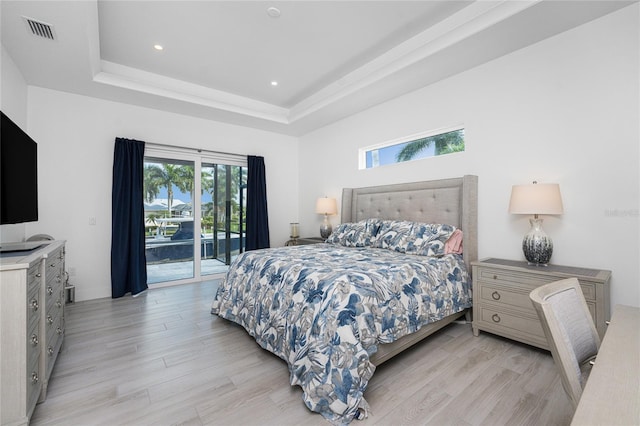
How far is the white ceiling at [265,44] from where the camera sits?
232 cm

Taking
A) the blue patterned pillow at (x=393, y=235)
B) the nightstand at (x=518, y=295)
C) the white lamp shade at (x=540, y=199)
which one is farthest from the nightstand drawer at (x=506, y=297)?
the blue patterned pillow at (x=393, y=235)

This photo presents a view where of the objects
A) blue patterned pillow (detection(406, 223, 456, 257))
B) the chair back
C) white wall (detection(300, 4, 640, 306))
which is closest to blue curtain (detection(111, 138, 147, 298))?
blue patterned pillow (detection(406, 223, 456, 257))

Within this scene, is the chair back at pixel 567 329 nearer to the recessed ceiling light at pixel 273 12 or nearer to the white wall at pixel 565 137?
the white wall at pixel 565 137

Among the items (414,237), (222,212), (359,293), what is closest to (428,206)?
(414,237)

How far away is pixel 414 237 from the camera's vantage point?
9.86 feet

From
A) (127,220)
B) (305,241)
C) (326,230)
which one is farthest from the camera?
(305,241)

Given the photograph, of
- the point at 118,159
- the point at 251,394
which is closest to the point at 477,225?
the point at 251,394

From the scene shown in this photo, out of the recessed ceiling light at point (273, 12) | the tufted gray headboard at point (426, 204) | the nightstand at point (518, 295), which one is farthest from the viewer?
the tufted gray headboard at point (426, 204)

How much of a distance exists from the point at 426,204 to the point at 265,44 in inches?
99.3

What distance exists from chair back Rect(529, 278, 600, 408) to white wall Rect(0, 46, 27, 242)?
3951 mm

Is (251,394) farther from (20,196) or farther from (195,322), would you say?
(20,196)

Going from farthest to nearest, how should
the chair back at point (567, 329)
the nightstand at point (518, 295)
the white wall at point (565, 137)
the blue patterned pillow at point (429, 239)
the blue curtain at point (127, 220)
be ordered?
the blue curtain at point (127, 220)
the blue patterned pillow at point (429, 239)
the white wall at point (565, 137)
the nightstand at point (518, 295)
the chair back at point (567, 329)

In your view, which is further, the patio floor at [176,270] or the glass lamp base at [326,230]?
the glass lamp base at [326,230]

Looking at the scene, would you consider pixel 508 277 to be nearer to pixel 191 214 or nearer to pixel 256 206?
pixel 256 206
